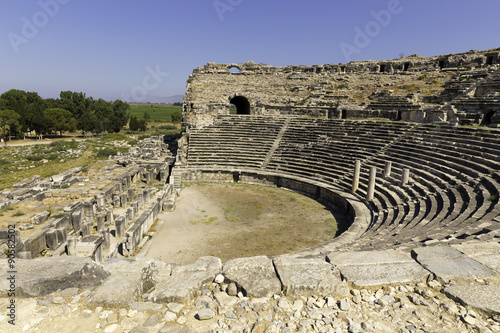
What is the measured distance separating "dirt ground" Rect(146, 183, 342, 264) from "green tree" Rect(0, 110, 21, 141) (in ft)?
111

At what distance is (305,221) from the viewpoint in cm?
1276

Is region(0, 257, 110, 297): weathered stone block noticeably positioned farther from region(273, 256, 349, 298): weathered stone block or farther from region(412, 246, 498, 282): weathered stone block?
region(412, 246, 498, 282): weathered stone block

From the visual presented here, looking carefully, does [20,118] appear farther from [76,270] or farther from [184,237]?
[76,270]

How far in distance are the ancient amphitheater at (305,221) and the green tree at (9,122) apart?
73.4 feet

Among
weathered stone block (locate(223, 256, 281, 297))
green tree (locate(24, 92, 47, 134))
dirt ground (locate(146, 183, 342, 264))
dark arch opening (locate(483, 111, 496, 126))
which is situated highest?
dark arch opening (locate(483, 111, 496, 126))

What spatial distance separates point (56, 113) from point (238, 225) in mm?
42854

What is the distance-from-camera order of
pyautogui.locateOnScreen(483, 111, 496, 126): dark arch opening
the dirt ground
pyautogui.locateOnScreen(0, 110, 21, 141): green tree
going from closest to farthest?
the dirt ground → pyautogui.locateOnScreen(483, 111, 496, 126): dark arch opening → pyautogui.locateOnScreen(0, 110, 21, 141): green tree

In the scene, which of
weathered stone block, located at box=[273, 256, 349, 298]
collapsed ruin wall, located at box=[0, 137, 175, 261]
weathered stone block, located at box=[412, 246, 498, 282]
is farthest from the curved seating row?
collapsed ruin wall, located at box=[0, 137, 175, 261]

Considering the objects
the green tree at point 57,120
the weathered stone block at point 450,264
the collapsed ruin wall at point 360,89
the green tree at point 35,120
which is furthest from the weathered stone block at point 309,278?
the green tree at point 57,120

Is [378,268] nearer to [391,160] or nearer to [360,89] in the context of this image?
[391,160]

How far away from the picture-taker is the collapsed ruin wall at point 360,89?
1984cm

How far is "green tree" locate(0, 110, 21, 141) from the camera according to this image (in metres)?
36.5

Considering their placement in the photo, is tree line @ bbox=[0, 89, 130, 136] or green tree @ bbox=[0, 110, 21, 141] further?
tree line @ bbox=[0, 89, 130, 136]

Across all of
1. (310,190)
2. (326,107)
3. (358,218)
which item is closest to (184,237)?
(358,218)
